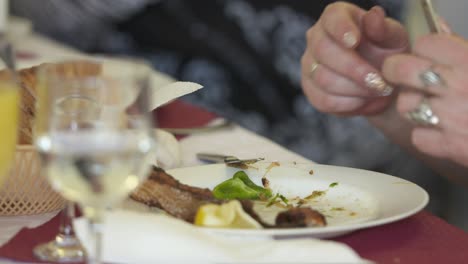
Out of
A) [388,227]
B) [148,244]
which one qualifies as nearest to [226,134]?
[388,227]

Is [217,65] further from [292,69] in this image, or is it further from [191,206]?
[191,206]

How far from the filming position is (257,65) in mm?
2441

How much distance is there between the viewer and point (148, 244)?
76 centimetres

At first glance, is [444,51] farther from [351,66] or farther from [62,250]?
[62,250]

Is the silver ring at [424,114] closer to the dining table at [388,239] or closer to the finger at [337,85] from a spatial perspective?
the dining table at [388,239]

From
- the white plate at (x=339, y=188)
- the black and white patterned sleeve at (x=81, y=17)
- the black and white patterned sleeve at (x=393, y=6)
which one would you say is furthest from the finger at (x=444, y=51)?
the black and white patterned sleeve at (x=81, y=17)

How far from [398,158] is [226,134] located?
856 millimetres

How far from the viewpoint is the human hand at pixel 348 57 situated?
120 centimetres

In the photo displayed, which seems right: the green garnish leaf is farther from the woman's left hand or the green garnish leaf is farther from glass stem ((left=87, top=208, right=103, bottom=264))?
glass stem ((left=87, top=208, right=103, bottom=264))

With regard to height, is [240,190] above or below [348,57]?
below

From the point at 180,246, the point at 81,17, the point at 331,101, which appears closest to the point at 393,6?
the point at 331,101

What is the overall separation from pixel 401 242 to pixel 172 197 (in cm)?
22

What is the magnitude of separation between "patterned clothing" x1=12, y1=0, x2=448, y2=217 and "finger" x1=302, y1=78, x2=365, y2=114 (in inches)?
32.1

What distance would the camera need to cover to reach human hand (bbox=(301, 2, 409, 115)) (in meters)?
1.20
